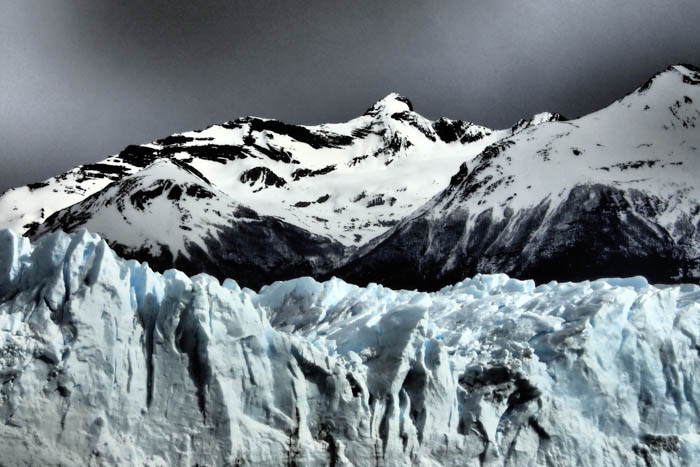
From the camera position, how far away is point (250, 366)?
3512 cm

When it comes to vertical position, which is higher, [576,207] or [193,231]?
[576,207]

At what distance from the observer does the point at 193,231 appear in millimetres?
172625

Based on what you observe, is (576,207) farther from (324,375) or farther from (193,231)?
(324,375)

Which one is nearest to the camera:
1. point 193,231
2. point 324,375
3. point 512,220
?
point 324,375

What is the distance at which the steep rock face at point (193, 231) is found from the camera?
16550 centimetres

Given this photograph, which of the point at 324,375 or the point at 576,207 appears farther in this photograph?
the point at 576,207

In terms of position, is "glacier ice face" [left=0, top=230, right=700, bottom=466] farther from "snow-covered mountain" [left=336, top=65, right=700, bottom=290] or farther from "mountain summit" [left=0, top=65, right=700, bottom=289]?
"snow-covered mountain" [left=336, top=65, right=700, bottom=290]

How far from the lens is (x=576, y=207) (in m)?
140

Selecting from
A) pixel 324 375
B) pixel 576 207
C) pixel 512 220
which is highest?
pixel 576 207

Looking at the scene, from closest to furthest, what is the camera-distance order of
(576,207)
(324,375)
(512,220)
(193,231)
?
(324,375) → (576,207) → (512,220) → (193,231)

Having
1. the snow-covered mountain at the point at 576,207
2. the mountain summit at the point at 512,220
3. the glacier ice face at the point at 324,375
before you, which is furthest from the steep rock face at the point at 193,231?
the glacier ice face at the point at 324,375

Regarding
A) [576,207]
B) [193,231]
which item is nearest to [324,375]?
[576,207]

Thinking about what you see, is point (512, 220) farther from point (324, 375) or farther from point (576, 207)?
point (324, 375)

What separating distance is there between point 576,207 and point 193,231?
71636mm
